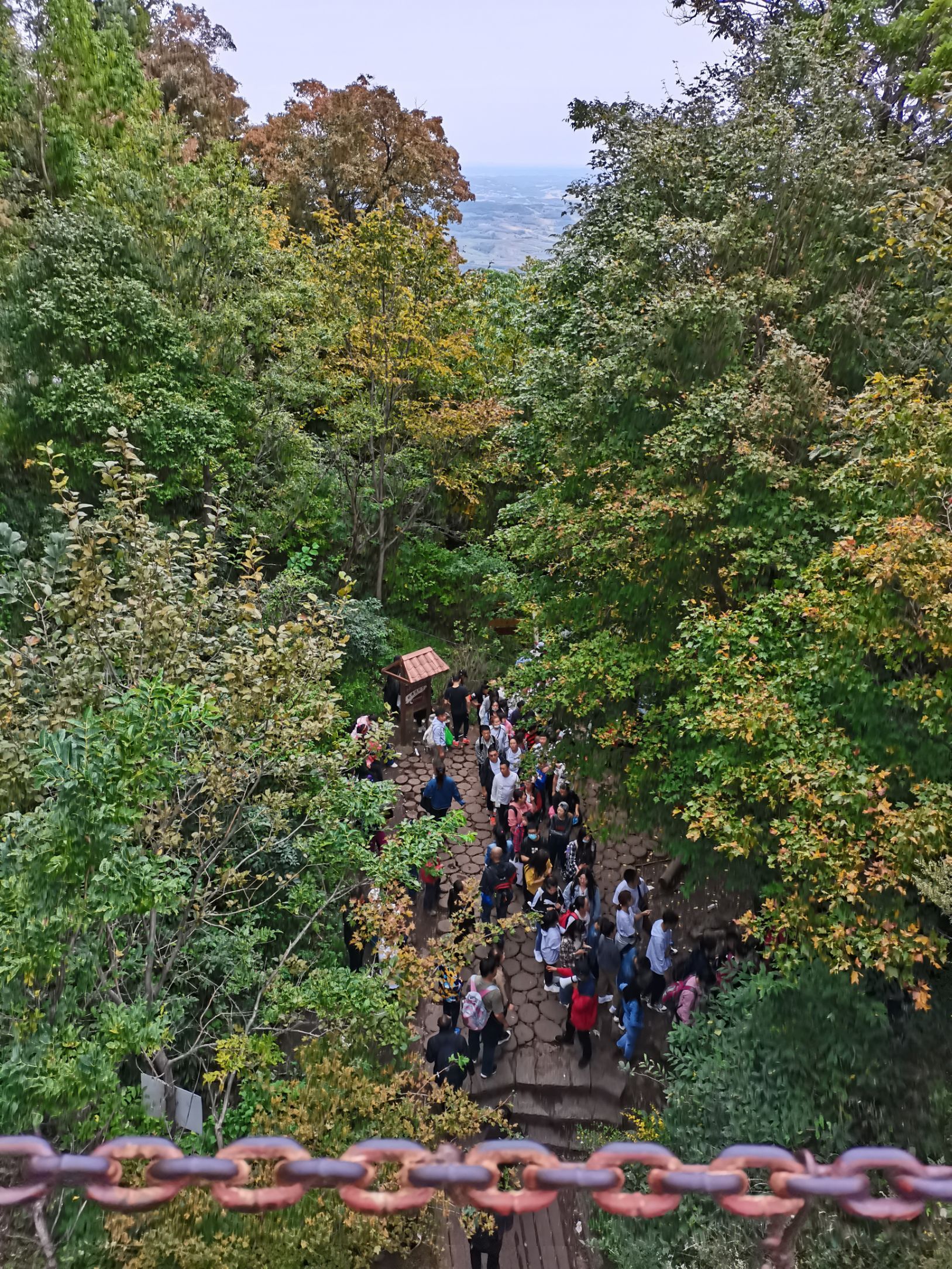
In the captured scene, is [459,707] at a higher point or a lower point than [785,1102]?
higher

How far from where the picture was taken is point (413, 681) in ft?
46.8

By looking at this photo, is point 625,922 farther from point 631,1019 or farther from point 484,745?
point 484,745

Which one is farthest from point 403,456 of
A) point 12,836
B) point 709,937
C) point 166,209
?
point 12,836

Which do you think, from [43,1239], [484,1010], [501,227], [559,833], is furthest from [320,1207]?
[501,227]

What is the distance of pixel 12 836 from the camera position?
153 inches

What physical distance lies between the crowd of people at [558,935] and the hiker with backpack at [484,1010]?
1cm

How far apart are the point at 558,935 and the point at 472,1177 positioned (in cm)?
803

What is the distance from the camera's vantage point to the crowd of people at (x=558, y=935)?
7.82 metres

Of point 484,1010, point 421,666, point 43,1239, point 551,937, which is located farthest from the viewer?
point 421,666

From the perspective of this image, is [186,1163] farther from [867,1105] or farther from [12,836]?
[867,1105]

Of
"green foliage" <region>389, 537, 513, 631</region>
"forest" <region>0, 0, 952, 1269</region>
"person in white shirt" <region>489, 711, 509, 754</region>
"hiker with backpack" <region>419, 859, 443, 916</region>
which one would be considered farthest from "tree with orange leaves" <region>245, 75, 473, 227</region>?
"hiker with backpack" <region>419, 859, 443, 916</region>

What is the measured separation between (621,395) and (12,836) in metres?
7.62

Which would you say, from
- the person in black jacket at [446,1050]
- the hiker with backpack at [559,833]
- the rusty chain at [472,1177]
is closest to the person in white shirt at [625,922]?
the hiker with backpack at [559,833]

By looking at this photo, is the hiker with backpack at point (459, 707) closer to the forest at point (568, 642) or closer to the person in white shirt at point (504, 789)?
the forest at point (568, 642)
